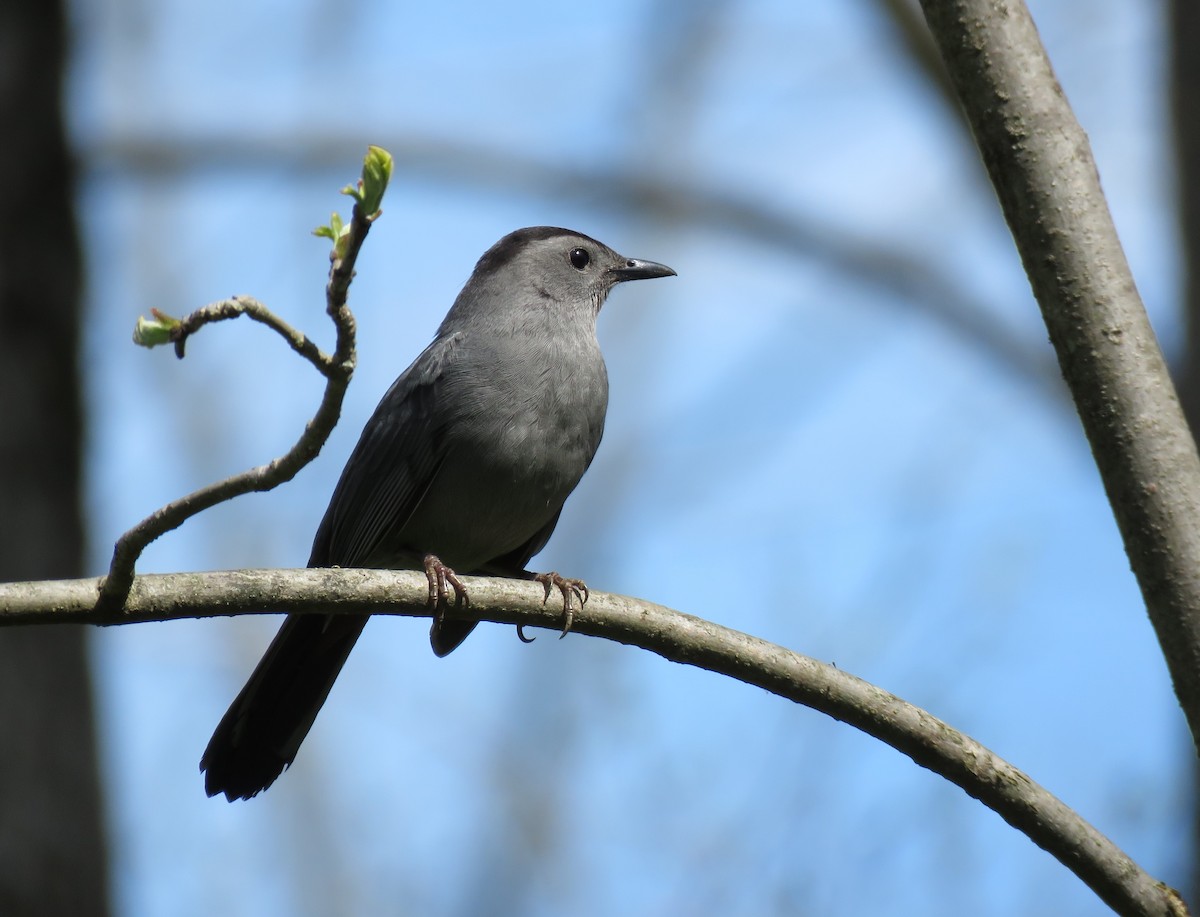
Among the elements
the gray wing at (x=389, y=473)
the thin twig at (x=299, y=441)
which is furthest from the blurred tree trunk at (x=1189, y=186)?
the thin twig at (x=299, y=441)

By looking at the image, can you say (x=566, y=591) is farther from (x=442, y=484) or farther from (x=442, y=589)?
(x=442, y=484)

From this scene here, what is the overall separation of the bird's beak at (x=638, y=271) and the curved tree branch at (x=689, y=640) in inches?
124

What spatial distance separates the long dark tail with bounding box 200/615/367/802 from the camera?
16.6 ft

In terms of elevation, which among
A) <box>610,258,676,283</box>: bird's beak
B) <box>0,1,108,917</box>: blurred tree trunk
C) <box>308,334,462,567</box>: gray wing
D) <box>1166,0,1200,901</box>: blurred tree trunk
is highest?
<box>1166,0,1200,901</box>: blurred tree trunk

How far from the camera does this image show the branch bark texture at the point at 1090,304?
310 centimetres

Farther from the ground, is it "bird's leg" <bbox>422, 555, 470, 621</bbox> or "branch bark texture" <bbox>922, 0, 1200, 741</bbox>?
"branch bark texture" <bbox>922, 0, 1200, 741</bbox>

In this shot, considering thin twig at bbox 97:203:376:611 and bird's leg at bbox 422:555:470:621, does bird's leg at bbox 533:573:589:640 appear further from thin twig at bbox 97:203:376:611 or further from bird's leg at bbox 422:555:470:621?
thin twig at bbox 97:203:376:611

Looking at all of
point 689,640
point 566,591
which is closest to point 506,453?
point 566,591

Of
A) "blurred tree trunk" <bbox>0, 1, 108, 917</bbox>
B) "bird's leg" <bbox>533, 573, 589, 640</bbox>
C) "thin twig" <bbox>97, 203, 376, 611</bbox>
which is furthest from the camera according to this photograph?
"blurred tree trunk" <bbox>0, 1, 108, 917</bbox>

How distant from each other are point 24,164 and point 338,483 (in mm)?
2537

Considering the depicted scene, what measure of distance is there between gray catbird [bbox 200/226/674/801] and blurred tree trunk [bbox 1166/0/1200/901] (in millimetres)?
2672

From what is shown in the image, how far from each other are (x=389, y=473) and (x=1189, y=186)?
3982mm

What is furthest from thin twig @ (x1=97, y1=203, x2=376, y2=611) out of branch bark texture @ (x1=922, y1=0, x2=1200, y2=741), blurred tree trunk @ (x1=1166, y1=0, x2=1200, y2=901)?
blurred tree trunk @ (x1=1166, y1=0, x2=1200, y2=901)

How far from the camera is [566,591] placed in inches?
158
